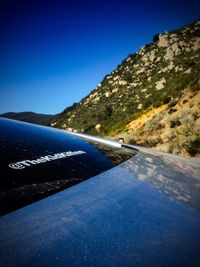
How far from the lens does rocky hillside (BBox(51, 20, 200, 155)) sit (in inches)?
971

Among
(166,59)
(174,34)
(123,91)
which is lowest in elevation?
(123,91)

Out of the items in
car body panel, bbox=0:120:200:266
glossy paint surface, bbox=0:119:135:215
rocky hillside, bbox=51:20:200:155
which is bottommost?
car body panel, bbox=0:120:200:266

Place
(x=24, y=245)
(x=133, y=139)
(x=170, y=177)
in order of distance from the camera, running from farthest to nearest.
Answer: (x=133, y=139), (x=170, y=177), (x=24, y=245)

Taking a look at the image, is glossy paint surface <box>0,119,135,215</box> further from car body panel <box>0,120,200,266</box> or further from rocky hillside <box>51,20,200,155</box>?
rocky hillside <box>51,20,200,155</box>

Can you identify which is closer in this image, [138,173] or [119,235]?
[119,235]

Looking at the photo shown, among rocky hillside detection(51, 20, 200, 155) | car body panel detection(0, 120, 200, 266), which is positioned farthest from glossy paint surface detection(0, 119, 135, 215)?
rocky hillside detection(51, 20, 200, 155)

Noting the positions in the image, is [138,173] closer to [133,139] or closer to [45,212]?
[45,212]

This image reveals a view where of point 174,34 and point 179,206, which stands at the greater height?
point 174,34

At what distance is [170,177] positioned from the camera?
2291mm

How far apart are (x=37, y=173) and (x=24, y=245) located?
2.56ft

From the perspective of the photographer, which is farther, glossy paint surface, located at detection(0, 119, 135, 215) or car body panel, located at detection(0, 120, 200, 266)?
glossy paint surface, located at detection(0, 119, 135, 215)

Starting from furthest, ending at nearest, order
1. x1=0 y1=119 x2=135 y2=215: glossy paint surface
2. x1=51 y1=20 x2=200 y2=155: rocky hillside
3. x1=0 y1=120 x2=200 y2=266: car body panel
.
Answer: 1. x1=51 y1=20 x2=200 y2=155: rocky hillside
2. x1=0 y1=119 x2=135 y2=215: glossy paint surface
3. x1=0 y1=120 x2=200 y2=266: car body panel

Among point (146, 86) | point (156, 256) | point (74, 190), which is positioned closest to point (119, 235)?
point (156, 256)

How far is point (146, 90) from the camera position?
43.4 meters
